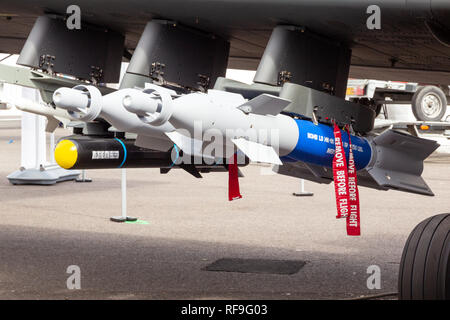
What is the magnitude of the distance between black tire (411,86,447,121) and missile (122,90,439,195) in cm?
1887

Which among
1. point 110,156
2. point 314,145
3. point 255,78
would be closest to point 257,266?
point 110,156

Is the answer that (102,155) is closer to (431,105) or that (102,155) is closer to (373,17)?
(373,17)

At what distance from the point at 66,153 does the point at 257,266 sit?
268cm

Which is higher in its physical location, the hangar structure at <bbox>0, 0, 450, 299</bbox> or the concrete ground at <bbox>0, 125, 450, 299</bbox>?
the hangar structure at <bbox>0, 0, 450, 299</bbox>

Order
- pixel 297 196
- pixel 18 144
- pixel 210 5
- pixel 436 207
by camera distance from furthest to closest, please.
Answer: pixel 18 144 < pixel 297 196 < pixel 436 207 < pixel 210 5

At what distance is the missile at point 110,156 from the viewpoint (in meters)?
8.33

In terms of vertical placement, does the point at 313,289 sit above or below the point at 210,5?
below

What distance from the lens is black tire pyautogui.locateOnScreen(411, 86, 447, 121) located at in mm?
26375

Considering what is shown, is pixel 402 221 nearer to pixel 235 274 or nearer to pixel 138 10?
pixel 235 274

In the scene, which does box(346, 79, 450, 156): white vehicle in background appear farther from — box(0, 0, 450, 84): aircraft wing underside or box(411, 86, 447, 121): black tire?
box(0, 0, 450, 84): aircraft wing underside

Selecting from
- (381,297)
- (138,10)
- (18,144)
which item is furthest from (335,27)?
(18,144)

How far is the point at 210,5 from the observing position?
272 inches

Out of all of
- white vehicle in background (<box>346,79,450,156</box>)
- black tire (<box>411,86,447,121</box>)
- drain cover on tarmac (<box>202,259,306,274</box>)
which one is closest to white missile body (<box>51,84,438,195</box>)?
drain cover on tarmac (<box>202,259,306,274</box>)

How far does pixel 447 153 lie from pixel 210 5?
20880 millimetres
